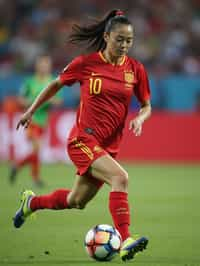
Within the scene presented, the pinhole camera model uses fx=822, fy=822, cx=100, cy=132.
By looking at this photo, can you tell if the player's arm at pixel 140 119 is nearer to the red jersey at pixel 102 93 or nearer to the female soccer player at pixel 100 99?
the female soccer player at pixel 100 99

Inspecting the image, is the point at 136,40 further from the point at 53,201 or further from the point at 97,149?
the point at 97,149

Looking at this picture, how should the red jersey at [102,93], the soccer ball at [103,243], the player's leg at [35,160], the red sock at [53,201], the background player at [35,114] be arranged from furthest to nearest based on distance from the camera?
the background player at [35,114]
the player's leg at [35,160]
the red sock at [53,201]
the red jersey at [102,93]
the soccer ball at [103,243]

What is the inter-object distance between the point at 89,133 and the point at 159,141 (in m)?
12.1

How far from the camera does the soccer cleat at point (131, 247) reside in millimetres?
6551

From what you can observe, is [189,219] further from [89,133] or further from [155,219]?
[89,133]

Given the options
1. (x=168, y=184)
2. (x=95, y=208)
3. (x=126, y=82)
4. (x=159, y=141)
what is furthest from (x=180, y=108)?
(x=126, y=82)

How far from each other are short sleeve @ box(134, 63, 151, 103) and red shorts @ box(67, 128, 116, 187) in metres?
0.71

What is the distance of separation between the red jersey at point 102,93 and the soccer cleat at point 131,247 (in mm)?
1115

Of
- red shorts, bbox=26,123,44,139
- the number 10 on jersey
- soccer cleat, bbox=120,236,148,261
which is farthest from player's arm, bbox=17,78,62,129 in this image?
red shorts, bbox=26,123,44,139

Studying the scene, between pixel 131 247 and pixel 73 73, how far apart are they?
5.88ft

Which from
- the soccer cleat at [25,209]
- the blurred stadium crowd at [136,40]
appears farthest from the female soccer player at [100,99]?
the blurred stadium crowd at [136,40]

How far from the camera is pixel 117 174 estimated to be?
7.00 meters

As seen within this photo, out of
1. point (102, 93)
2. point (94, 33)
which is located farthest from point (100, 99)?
point (94, 33)

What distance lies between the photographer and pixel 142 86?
769 cm
